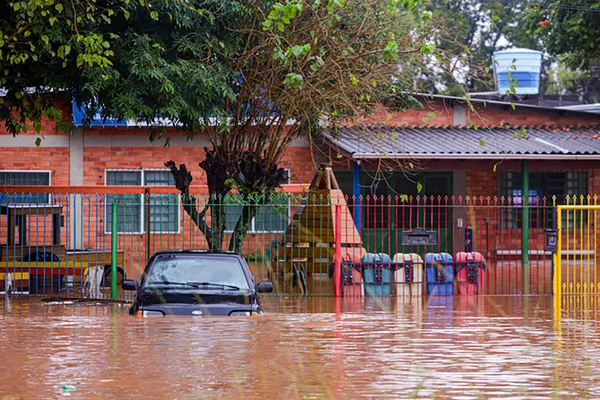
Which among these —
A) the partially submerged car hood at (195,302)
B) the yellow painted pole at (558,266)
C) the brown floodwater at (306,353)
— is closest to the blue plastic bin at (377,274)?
the brown floodwater at (306,353)

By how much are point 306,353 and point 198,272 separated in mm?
2552

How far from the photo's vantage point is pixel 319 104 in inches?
708

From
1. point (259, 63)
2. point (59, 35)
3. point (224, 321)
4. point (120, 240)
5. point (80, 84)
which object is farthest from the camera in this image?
point (120, 240)

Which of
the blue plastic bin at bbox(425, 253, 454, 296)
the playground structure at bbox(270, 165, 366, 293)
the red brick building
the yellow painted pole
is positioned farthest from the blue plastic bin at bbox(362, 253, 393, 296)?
the red brick building

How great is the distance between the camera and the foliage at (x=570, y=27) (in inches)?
1011

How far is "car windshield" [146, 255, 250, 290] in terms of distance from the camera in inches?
535

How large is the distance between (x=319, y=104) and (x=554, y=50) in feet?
36.5

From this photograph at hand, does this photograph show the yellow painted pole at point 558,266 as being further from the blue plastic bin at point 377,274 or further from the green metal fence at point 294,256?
the blue plastic bin at point 377,274

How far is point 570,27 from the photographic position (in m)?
26.0

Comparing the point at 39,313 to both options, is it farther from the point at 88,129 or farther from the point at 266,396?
the point at 88,129

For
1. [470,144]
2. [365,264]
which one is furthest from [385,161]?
[365,264]

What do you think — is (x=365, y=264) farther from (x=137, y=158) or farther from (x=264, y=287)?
(x=137, y=158)

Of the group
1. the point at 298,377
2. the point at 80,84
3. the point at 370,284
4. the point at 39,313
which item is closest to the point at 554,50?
the point at 370,284

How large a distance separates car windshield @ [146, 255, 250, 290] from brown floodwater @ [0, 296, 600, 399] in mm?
506
